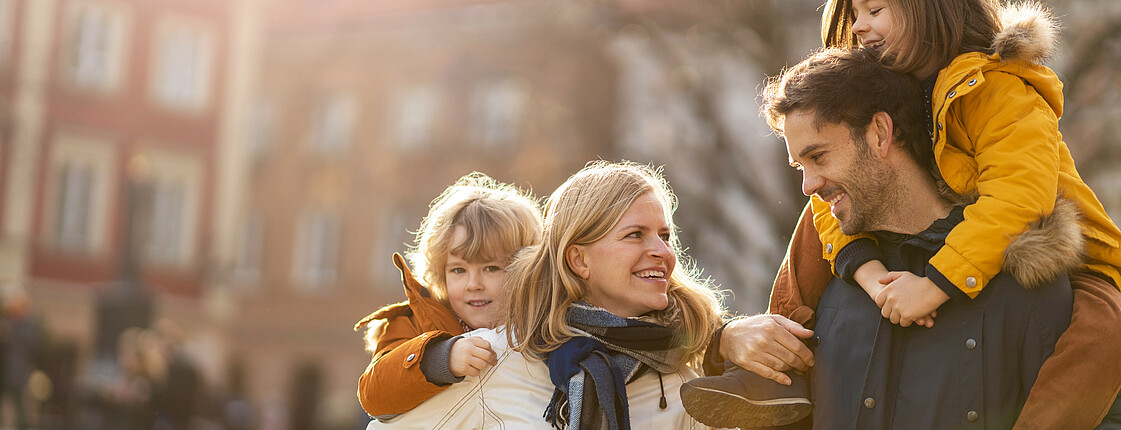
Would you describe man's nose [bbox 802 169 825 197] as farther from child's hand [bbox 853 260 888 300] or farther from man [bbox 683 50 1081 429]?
child's hand [bbox 853 260 888 300]

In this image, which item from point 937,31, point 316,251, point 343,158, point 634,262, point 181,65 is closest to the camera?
point 937,31

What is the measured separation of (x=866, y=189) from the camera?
3.22 meters

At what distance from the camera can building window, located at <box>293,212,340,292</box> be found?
36688 mm

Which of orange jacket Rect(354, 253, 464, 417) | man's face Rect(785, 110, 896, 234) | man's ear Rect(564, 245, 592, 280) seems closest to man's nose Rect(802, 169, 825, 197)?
man's face Rect(785, 110, 896, 234)

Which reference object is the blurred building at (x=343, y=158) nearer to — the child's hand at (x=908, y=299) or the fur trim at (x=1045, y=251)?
the child's hand at (x=908, y=299)

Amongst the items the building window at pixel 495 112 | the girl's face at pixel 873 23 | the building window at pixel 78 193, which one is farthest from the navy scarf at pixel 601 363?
the building window at pixel 78 193

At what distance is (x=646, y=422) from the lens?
3.61 meters

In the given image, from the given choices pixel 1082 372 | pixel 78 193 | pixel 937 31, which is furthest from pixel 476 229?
pixel 78 193

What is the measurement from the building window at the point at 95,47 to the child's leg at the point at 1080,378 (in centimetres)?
3140

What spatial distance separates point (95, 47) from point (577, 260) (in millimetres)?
31134

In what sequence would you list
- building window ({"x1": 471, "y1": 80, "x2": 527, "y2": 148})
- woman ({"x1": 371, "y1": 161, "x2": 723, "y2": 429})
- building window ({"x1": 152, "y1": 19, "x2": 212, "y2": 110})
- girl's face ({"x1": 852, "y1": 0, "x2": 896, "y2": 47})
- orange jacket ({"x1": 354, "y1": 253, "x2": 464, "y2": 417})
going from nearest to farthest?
girl's face ({"x1": 852, "y1": 0, "x2": 896, "y2": 47})
woman ({"x1": 371, "y1": 161, "x2": 723, "y2": 429})
orange jacket ({"x1": 354, "y1": 253, "x2": 464, "y2": 417})
building window ({"x1": 471, "y1": 80, "x2": 527, "y2": 148})
building window ({"x1": 152, "y1": 19, "x2": 212, "y2": 110})

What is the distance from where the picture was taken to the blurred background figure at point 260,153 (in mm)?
21000

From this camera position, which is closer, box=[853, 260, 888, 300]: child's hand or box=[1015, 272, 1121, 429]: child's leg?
box=[1015, 272, 1121, 429]: child's leg

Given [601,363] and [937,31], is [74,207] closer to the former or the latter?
[601,363]
